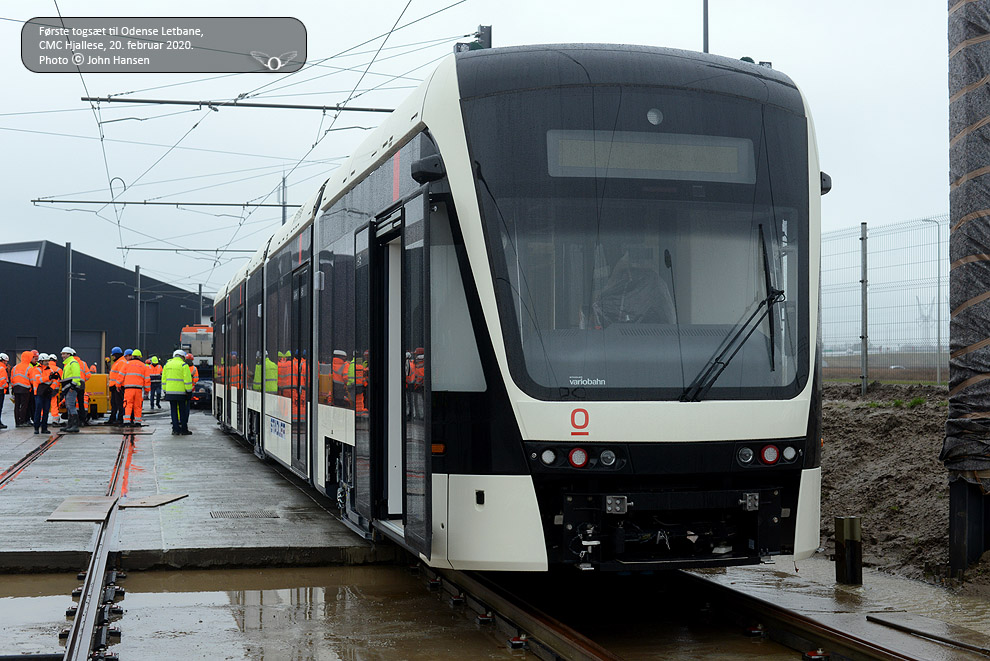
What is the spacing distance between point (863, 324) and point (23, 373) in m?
19.1

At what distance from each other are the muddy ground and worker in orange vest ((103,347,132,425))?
670 inches

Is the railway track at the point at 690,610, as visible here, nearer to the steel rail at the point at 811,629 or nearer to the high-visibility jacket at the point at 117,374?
the steel rail at the point at 811,629

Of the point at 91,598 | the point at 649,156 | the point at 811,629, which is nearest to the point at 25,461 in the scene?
the point at 91,598

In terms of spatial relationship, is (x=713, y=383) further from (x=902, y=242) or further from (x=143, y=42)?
(x=143, y=42)

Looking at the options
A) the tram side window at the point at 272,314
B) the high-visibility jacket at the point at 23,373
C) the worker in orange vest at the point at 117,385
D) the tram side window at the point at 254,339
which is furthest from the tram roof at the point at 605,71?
the high-visibility jacket at the point at 23,373

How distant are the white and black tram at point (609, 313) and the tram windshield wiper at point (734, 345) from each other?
0.01 meters

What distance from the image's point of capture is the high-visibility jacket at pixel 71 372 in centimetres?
2426

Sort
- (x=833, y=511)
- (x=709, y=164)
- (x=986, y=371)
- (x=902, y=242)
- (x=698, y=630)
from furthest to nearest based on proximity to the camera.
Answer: (x=902, y=242) < (x=833, y=511) < (x=986, y=371) < (x=698, y=630) < (x=709, y=164)

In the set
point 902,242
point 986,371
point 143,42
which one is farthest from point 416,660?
point 143,42

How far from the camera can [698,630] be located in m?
7.48

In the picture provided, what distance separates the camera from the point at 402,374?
291 inches

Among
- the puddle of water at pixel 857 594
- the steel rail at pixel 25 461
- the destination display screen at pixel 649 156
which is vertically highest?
the destination display screen at pixel 649 156

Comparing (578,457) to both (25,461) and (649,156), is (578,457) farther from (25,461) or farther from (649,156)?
(25,461)

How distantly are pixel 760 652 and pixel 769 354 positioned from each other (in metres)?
1.71
